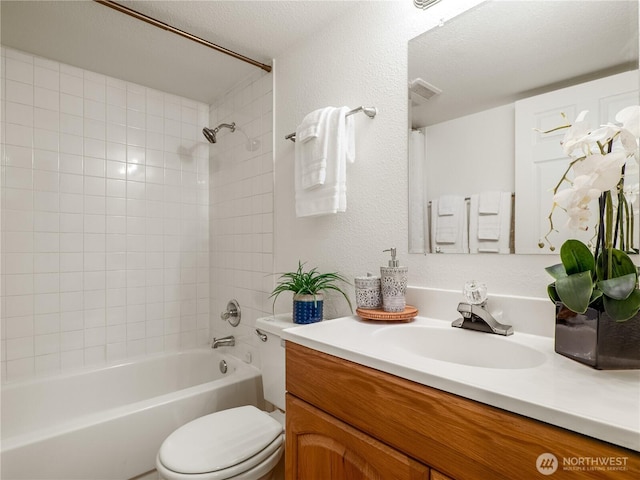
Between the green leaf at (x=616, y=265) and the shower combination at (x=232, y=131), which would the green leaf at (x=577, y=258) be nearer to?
the green leaf at (x=616, y=265)

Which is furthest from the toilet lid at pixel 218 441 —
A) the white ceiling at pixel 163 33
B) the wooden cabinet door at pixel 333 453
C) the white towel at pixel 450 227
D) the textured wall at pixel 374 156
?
the white ceiling at pixel 163 33

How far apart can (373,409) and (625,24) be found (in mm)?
1079

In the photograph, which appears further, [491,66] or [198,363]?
[198,363]

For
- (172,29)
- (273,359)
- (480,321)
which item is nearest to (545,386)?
(480,321)

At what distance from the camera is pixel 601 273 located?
2.18 feet

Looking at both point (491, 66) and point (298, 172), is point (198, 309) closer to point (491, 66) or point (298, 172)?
point (298, 172)

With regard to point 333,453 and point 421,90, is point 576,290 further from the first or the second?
point 421,90

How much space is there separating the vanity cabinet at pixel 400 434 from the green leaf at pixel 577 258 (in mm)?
335

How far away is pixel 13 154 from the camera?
5.96ft

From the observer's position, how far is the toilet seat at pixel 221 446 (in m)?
1.06

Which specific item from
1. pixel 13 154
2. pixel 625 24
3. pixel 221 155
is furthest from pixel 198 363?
pixel 625 24

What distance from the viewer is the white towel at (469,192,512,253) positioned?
100 cm

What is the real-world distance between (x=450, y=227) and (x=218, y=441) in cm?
107

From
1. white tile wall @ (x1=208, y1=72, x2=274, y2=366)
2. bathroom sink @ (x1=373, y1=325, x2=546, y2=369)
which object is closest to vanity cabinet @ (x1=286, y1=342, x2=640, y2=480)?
Result: bathroom sink @ (x1=373, y1=325, x2=546, y2=369)
